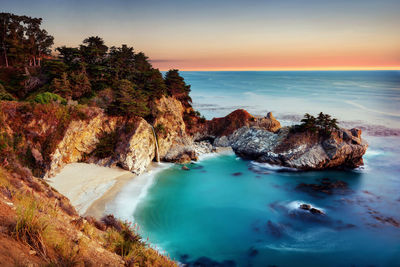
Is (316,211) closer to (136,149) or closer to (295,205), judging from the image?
(295,205)

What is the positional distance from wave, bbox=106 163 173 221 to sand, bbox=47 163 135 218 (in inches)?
19.9

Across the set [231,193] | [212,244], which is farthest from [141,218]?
[231,193]

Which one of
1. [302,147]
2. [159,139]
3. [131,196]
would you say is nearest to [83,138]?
[131,196]

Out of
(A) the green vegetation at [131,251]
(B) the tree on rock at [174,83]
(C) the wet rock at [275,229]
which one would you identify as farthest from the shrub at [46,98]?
(C) the wet rock at [275,229]

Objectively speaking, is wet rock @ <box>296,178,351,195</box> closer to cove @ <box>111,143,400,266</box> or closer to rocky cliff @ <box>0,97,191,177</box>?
cove @ <box>111,143,400,266</box>

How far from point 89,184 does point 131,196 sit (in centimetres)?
332

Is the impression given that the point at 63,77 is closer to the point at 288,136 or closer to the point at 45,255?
the point at 45,255

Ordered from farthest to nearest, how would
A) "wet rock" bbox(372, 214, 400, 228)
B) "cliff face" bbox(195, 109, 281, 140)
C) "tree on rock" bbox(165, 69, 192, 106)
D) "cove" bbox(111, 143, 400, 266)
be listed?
1. "cliff face" bbox(195, 109, 281, 140)
2. "tree on rock" bbox(165, 69, 192, 106)
3. "wet rock" bbox(372, 214, 400, 228)
4. "cove" bbox(111, 143, 400, 266)

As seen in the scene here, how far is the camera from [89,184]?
16422mm

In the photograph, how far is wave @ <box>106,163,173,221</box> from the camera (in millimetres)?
14549

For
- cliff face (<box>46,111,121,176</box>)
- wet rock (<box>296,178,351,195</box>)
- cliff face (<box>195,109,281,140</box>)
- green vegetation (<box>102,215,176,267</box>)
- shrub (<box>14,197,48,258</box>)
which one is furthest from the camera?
cliff face (<box>195,109,281,140</box>)

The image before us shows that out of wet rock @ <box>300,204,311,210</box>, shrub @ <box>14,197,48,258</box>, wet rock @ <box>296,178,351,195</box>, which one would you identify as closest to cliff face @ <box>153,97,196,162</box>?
wet rock @ <box>296,178,351,195</box>

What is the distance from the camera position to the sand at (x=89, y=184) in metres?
14.4

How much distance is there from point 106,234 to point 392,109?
67535mm
